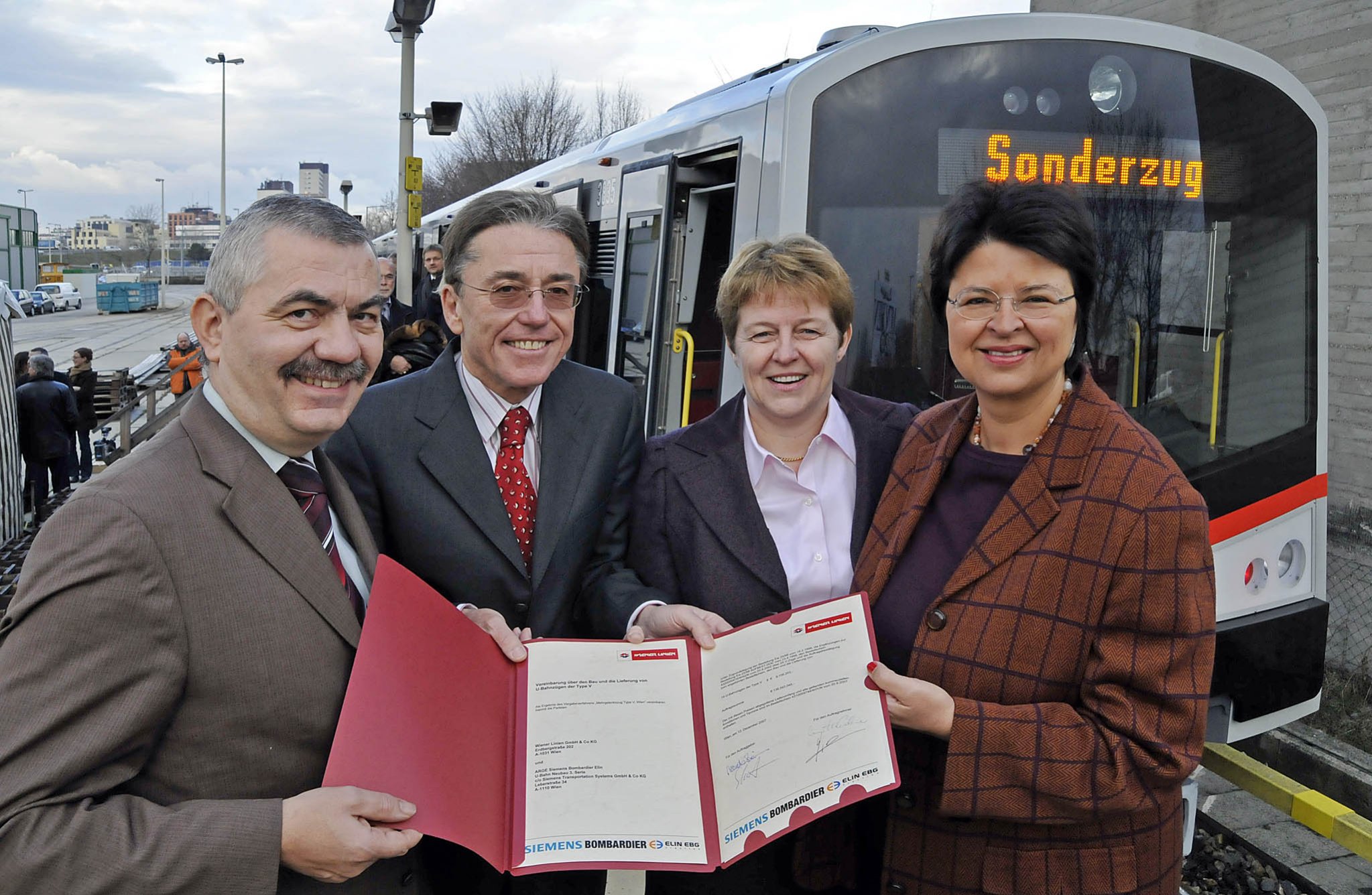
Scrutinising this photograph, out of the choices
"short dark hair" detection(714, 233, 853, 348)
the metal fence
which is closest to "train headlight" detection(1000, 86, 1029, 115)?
"short dark hair" detection(714, 233, 853, 348)

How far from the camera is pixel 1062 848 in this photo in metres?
2.02

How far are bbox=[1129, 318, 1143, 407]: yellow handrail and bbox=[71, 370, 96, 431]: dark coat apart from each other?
13448mm

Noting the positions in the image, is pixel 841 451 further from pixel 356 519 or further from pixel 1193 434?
pixel 1193 434

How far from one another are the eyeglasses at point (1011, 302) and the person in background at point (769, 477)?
0.38 m

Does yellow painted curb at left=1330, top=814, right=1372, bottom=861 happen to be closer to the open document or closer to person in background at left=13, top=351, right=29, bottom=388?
the open document

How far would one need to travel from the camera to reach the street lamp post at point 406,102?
11.1 m

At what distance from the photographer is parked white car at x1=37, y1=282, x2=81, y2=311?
56781mm

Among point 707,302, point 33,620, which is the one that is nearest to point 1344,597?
point 707,302

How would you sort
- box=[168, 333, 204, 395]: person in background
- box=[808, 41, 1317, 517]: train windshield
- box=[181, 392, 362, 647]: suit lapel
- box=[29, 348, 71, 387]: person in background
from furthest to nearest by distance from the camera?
box=[168, 333, 204, 395]: person in background → box=[29, 348, 71, 387]: person in background → box=[808, 41, 1317, 517]: train windshield → box=[181, 392, 362, 647]: suit lapel

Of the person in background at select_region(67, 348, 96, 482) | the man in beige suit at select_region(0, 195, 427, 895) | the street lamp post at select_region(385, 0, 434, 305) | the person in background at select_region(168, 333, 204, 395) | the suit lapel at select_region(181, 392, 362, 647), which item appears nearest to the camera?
the man in beige suit at select_region(0, 195, 427, 895)

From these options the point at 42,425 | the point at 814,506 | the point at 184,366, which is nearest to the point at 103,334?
the point at 184,366

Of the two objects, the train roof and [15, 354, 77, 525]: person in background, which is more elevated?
the train roof

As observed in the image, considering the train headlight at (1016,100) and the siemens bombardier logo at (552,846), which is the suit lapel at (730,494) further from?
the train headlight at (1016,100)
